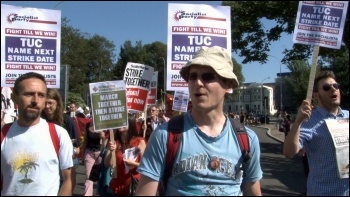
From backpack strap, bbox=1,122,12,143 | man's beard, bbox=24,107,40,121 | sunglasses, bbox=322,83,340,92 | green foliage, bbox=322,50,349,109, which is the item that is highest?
green foliage, bbox=322,50,349,109

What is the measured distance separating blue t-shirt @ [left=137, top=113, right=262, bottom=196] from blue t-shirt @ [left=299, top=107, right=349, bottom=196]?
1479 mm

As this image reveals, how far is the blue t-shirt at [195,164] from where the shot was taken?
290 cm

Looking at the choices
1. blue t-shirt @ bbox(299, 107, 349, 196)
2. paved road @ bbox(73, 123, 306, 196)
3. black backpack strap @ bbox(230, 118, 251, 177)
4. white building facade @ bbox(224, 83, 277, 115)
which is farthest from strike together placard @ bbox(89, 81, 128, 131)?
white building facade @ bbox(224, 83, 277, 115)

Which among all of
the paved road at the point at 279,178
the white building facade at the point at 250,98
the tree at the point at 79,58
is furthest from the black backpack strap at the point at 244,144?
the white building facade at the point at 250,98

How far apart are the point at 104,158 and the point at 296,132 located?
128 inches

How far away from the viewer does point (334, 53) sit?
62.4 ft

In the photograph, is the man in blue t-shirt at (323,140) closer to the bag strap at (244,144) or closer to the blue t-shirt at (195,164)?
the bag strap at (244,144)

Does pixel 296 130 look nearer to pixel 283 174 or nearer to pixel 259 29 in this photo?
pixel 283 174

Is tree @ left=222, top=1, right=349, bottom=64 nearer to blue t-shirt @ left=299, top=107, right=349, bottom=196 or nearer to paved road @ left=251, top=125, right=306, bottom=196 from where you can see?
paved road @ left=251, top=125, right=306, bottom=196

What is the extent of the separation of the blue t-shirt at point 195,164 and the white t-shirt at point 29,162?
2.87 feet

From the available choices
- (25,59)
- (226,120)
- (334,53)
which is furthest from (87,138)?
(334,53)

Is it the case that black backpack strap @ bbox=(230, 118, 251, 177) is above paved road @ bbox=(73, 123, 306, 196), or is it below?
above

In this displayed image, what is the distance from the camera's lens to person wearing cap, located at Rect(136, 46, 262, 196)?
291cm

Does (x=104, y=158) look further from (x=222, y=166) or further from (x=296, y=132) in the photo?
(x=222, y=166)
